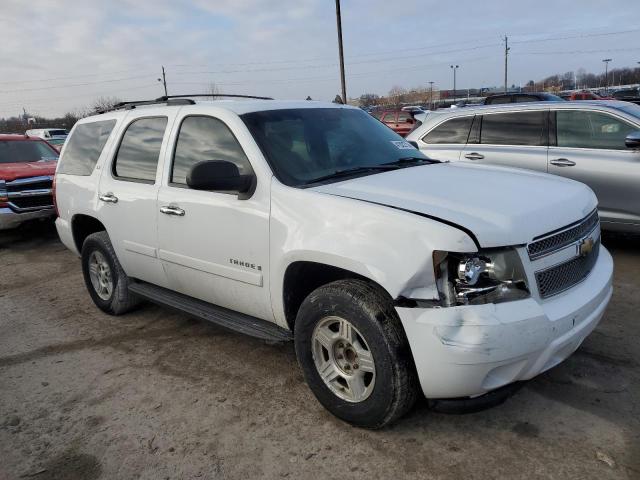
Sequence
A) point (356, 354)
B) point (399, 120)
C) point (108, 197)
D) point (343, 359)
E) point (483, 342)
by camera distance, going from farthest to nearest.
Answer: point (399, 120), point (108, 197), point (343, 359), point (356, 354), point (483, 342)

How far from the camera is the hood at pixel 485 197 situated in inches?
99.0

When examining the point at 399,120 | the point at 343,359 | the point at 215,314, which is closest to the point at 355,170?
the point at 343,359

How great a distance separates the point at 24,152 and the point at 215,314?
8066mm

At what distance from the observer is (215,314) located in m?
3.67

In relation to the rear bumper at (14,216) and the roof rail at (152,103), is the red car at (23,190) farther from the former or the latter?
the roof rail at (152,103)

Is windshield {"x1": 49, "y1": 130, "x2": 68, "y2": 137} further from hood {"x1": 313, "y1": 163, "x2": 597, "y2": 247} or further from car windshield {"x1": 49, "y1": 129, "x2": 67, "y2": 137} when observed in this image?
hood {"x1": 313, "y1": 163, "x2": 597, "y2": 247}

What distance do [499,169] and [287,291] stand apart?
5.65ft

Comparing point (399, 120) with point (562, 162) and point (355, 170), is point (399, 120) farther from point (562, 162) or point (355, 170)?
point (355, 170)

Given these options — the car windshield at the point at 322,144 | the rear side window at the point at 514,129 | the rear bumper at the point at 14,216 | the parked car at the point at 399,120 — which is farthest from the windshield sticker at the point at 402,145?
the parked car at the point at 399,120

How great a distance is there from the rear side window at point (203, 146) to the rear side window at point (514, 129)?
4.24 meters

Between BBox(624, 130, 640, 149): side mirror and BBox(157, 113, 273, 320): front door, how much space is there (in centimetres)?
423

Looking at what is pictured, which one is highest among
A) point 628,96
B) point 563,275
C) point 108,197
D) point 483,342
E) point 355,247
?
A: point 628,96

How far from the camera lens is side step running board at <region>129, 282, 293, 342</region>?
130 inches

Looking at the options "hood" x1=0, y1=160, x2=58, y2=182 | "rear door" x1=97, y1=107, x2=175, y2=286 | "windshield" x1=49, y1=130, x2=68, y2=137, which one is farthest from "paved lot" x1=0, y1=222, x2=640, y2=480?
"windshield" x1=49, y1=130, x2=68, y2=137
